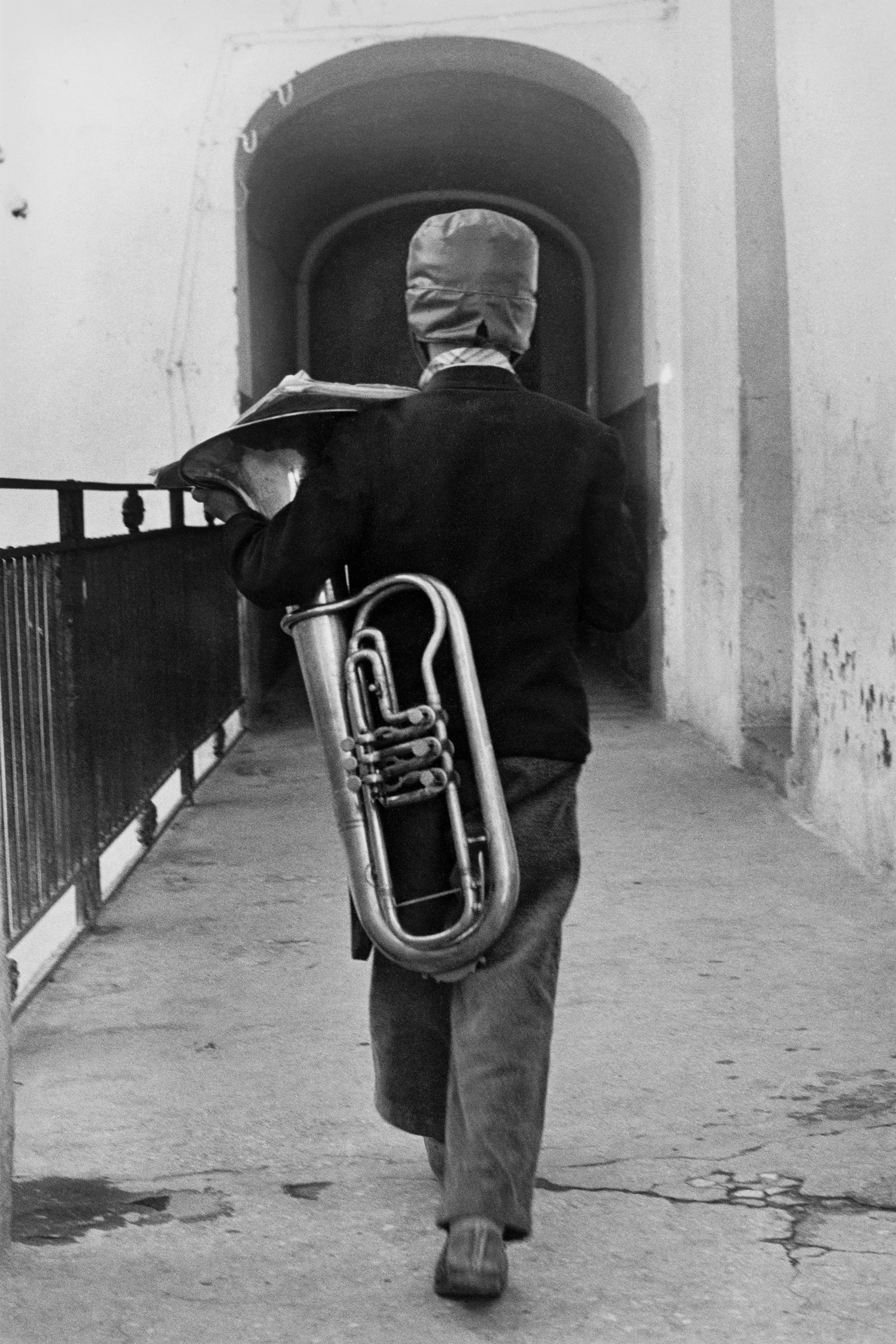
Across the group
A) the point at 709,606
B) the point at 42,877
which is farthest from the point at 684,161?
the point at 42,877

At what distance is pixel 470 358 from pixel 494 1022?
41.6 inches

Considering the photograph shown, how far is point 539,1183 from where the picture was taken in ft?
10.7

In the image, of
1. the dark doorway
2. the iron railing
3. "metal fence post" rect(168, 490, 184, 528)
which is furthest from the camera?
the dark doorway

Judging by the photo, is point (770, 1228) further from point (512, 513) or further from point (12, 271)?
point (12, 271)

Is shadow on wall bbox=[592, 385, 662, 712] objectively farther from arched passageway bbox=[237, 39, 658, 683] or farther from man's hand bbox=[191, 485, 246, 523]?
man's hand bbox=[191, 485, 246, 523]

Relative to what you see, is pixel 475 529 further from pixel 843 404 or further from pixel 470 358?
pixel 843 404

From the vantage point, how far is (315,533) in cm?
276

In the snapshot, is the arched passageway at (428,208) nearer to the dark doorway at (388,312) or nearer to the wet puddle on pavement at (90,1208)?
the dark doorway at (388,312)

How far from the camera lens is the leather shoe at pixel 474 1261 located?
2686 mm

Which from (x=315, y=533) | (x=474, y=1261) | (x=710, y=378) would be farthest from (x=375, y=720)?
(x=710, y=378)

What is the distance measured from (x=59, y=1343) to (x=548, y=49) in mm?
8018

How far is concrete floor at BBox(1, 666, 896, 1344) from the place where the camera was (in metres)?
2.75

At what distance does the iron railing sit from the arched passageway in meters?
3.27

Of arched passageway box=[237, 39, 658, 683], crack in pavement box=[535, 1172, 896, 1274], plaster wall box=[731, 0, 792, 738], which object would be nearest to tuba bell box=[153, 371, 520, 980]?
crack in pavement box=[535, 1172, 896, 1274]
